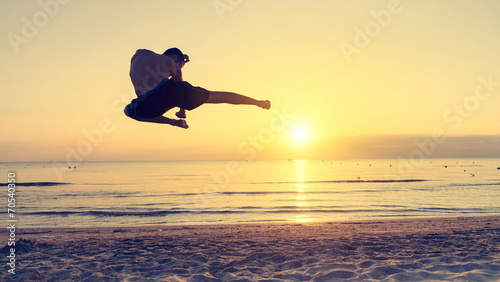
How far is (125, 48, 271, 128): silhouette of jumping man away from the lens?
4.23 meters

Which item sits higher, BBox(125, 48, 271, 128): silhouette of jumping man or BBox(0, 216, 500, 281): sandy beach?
BBox(125, 48, 271, 128): silhouette of jumping man

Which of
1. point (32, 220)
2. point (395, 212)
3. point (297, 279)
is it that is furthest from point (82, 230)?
point (395, 212)

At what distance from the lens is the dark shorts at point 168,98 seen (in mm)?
4203

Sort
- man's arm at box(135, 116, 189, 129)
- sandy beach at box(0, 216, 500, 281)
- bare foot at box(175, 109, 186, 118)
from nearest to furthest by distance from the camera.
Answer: man's arm at box(135, 116, 189, 129) → bare foot at box(175, 109, 186, 118) → sandy beach at box(0, 216, 500, 281)

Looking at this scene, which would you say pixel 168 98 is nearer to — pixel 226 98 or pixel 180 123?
pixel 226 98

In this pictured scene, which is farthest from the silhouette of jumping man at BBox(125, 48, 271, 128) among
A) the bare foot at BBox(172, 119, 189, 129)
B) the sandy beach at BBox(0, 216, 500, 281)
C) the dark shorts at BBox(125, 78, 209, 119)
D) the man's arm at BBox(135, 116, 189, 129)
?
the sandy beach at BBox(0, 216, 500, 281)

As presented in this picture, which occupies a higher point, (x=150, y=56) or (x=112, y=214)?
(x=150, y=56)

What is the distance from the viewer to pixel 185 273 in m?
6.71

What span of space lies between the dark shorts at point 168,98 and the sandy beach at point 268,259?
339cm

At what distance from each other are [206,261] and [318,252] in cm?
259

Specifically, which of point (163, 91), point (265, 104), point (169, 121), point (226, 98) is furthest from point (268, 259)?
point (163, 91)

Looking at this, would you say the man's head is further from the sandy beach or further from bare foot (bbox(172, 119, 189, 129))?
the sandy beach

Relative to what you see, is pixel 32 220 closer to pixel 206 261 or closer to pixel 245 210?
pixel 245 210

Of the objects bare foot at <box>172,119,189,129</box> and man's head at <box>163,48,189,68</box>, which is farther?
bare foot at <box>172,119,189,129</box>
